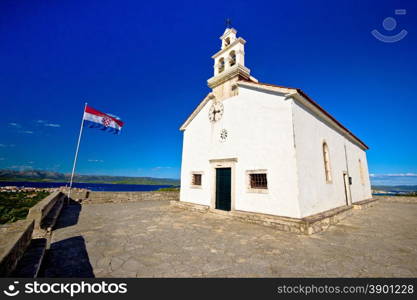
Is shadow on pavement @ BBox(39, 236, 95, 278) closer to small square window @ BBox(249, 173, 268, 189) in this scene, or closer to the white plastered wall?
small square window @ BBox(249, 173, 268, 189)

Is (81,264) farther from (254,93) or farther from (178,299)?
(254,93)

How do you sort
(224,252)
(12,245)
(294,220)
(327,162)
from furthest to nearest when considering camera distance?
1. (327,162)
2. (294,220)
3. (224,252)
4. (12,245)

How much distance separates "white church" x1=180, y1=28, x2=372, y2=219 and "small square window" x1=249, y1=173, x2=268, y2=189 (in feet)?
0.15

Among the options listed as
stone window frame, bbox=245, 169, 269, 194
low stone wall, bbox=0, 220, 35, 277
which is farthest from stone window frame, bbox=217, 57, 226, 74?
low stone wall, bbox=0, 220, 35, 277

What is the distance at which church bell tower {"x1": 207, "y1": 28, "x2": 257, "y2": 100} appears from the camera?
34.3ft

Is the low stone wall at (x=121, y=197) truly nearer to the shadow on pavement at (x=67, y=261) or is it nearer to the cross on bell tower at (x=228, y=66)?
the shadow on pavement at (x=67, y=261)

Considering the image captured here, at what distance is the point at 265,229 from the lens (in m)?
6.87

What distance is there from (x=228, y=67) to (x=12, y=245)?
11561 millimetres

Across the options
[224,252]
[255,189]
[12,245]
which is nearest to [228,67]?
[255,189]

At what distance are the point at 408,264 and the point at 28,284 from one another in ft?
22.9

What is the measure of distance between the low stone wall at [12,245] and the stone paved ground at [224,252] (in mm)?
810

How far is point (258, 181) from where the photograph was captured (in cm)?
839

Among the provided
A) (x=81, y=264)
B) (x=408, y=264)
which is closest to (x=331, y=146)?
(x=408, y=264)

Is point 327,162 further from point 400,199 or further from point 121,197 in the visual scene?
point 400,199
